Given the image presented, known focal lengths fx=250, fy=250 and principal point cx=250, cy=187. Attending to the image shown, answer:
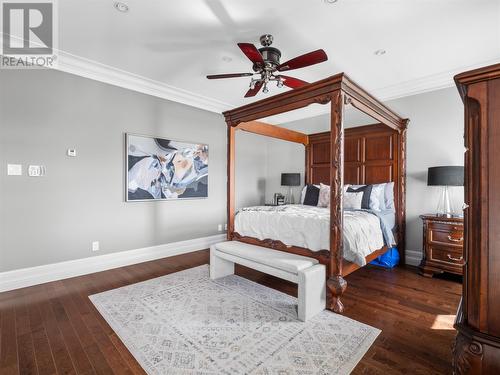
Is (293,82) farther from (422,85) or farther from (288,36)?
(422,85)

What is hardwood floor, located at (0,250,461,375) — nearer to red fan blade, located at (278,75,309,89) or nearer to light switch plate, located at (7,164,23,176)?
light switch plate, located at (7,164,23,176)

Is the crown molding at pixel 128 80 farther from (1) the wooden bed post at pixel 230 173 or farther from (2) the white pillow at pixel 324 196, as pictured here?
(2) the white pillow at pixel 324 196

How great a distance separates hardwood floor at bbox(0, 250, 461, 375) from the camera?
5.68ft

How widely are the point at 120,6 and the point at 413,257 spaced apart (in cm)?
489

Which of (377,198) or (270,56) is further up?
(270,56)

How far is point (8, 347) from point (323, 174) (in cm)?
481

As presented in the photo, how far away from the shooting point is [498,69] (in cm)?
114

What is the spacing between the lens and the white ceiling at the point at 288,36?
2.30m

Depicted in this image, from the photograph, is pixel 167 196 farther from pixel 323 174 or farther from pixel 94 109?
pixel 323 174

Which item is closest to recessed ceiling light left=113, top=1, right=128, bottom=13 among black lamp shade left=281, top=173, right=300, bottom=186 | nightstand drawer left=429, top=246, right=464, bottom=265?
black lamp shade left=281, top=173, right=300, bottom=186

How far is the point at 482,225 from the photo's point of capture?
121 cm

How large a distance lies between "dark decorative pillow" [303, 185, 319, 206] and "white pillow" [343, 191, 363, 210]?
71 cm

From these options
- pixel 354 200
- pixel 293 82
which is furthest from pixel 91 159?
pixel 354 200

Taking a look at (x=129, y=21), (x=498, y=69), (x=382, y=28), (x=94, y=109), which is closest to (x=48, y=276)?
(x=94, y=109)
